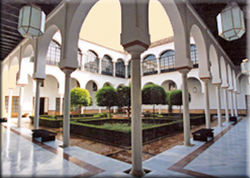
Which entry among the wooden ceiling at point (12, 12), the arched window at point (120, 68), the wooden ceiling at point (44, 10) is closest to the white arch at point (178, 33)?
the wooden ceiling at point (44, 10)

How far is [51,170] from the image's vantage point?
11.0 feet

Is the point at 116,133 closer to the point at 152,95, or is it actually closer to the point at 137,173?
the point at 137,173

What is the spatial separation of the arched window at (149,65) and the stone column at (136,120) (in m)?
20.0

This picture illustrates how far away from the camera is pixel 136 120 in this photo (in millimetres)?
3324

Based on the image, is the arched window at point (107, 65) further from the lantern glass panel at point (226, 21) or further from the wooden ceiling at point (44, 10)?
the lantern glass panel at point (226, 21)

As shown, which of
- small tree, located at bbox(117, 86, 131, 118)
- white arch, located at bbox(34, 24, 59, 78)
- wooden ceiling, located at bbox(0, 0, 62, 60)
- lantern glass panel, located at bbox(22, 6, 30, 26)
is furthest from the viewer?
small tree, located at bbox(117, 86, 131, 118)

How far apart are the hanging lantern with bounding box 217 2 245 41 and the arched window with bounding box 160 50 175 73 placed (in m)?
17.9

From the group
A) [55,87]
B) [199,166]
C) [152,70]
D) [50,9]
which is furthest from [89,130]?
[152,70]

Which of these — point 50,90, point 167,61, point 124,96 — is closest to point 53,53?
point 50,90

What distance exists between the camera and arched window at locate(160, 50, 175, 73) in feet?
70.3

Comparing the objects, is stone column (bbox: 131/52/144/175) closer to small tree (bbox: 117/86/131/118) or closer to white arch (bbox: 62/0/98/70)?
white arch (bbox: 62/0/98/70)

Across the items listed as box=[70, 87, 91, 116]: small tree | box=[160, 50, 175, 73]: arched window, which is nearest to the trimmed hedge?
box=[70, 87, 91, 116]: small tree

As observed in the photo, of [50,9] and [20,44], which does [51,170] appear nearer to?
[50,9]

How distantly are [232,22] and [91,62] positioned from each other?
1921 centimetres
